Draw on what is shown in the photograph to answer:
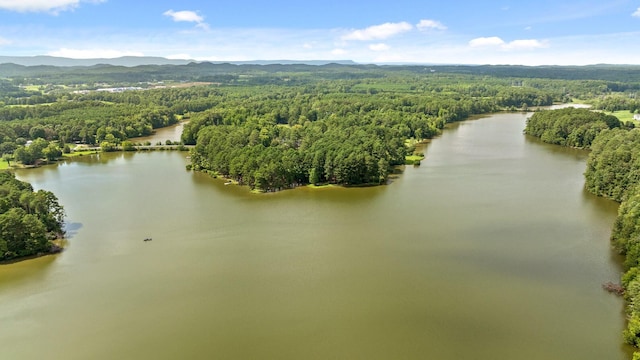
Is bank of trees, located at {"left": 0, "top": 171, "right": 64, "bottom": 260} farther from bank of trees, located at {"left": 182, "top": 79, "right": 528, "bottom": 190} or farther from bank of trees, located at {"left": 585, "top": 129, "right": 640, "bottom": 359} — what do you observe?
bank of trees, located at {"left": 585, "top": 129, "right": 640, "bottom": 359}

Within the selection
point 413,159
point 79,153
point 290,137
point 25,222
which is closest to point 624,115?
point 413,159

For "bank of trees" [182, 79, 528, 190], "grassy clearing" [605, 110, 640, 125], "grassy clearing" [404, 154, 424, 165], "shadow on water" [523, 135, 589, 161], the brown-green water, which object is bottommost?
the brown-green water

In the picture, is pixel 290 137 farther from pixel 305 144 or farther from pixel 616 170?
pixel 616 170

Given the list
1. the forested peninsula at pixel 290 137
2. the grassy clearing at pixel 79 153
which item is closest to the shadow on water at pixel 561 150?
the forested peninsula at pixel 290 137

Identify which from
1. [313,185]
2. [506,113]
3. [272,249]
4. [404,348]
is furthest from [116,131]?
[506,113]

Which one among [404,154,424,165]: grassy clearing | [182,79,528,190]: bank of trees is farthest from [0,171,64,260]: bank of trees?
[404,154,424,165]: grassy clearing

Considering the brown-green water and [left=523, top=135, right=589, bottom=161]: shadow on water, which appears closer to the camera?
the brown-green water
